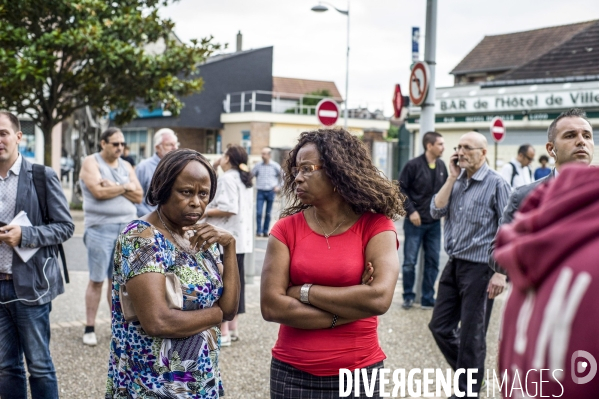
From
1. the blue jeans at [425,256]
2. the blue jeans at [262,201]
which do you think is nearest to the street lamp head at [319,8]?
the blue jeans at [262,201]

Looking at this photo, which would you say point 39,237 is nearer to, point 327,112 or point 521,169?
point 521,169

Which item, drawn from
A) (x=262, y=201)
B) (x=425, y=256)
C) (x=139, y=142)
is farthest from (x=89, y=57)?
(x=139, y=142)

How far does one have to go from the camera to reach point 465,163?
5.64m

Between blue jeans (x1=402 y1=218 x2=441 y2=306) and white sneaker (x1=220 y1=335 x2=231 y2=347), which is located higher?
blue jeans (x1=402 y1=218 x2=441 y2=306)

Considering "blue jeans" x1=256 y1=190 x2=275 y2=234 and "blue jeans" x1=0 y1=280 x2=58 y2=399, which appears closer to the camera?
"blue jeans" x1=0 y1=280 x2=58 y2=399

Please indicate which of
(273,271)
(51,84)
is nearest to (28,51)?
(51,84)

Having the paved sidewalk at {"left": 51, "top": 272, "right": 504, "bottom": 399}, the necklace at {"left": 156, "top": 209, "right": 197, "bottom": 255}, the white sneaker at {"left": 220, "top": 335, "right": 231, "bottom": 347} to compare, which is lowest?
the paved sidewalk at {"left": 51, "top": 272, "right": 504, "bottom": 399}

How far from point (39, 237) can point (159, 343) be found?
5.10ft

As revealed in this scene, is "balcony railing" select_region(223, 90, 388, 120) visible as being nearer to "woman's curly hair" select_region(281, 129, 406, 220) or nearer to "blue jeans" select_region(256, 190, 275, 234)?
"blue jeans" select_region(256, 190, 275, 234)

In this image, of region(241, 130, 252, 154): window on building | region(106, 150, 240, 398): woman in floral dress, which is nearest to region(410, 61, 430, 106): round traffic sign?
region(106, 150, 240, 398): woman in floral dress

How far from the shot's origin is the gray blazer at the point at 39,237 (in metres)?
4.03

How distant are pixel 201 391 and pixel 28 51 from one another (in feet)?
49.3

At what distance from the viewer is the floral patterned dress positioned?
2.85 m

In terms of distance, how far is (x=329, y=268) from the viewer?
10.2 ft
